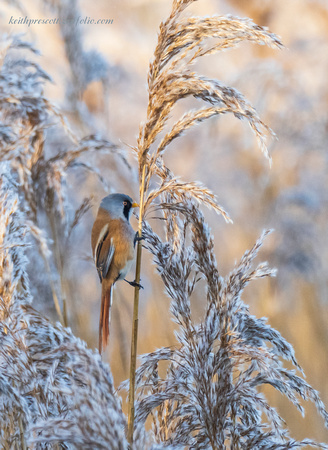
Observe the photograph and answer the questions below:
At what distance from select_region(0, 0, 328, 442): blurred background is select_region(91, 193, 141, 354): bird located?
1.77ft

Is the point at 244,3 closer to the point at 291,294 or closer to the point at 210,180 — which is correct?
the point at 210,180

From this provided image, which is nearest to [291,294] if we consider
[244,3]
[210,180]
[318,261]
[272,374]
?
[318,261]

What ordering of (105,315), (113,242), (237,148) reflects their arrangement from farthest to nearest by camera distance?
(237,148), (113,242), (105,315)

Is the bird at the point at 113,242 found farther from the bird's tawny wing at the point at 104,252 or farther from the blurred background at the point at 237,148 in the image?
the blurred background at the point at 237,148

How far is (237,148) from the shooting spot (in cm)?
220

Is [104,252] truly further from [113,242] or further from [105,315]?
[105,315]

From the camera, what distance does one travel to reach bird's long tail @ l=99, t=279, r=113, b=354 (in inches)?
34.1

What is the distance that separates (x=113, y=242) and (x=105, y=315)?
197 millimetres

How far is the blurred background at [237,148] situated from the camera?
5.77 ft

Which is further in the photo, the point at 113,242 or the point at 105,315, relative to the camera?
the point at 113,242

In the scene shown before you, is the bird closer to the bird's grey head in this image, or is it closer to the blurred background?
the bird's grey head

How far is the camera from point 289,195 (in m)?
2.05

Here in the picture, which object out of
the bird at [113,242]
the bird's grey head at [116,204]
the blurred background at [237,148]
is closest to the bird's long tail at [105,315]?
the bird at [113,242]

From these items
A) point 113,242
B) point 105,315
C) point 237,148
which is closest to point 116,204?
point 113,242
